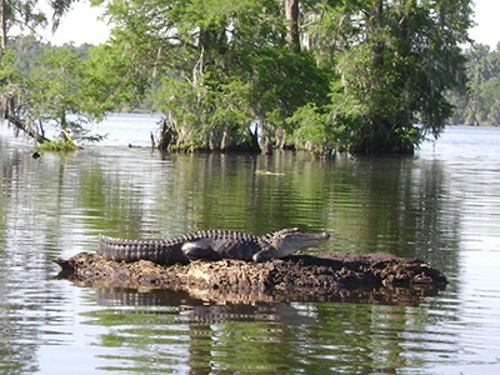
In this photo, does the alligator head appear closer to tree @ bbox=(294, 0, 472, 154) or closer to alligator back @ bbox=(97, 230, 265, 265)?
alligator back @ bbox=(97, 230, 265, 265)

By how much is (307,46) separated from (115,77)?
12751mm

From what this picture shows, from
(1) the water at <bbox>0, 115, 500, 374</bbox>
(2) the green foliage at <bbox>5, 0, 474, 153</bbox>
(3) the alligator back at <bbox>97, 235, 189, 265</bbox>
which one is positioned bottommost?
(1) the water at <bbox>0, 115, 500, 374</bbox>

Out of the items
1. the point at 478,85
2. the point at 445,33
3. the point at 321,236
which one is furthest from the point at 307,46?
the point at 478,85

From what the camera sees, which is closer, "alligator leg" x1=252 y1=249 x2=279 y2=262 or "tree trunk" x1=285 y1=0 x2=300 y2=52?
"alligator leg" x1=252 y1=249 x2=279 y2=262

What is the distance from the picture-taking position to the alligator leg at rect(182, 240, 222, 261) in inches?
483

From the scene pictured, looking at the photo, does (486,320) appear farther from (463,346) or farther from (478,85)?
(478,85)

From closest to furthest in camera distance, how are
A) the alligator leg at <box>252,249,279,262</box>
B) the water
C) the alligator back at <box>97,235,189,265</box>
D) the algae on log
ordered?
the water
the algae on log
the alligator leg at <box>252,249,279,262</box>
the alligator back at <box>97,235,189,265</box>

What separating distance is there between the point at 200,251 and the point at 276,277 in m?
0.93

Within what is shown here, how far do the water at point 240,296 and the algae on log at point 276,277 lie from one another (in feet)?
0.88

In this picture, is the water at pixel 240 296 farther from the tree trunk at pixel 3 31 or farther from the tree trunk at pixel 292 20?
the tree trunk at pixel 292 20

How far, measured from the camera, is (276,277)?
11.9m

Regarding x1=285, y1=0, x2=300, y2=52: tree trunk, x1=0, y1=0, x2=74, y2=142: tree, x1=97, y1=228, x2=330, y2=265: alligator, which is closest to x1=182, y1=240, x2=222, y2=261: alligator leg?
x1=97, y1=228, x2=330, y2=265: alligator

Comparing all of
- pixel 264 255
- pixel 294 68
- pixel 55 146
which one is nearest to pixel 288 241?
pixel 264 255

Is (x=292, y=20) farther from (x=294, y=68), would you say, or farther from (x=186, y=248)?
(x=186, y=248)
